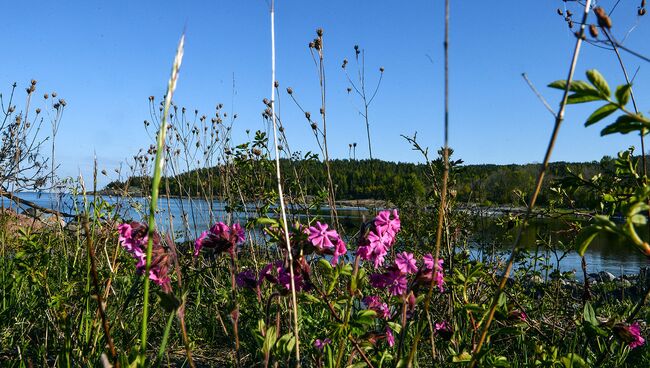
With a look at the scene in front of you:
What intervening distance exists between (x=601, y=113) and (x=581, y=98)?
0.15 feet

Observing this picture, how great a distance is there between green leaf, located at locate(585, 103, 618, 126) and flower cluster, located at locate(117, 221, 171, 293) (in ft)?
3.39

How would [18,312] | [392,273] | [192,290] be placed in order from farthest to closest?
[192,290] < [18,312] < [392,273]

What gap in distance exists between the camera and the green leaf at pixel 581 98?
869 mm

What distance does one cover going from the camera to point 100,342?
2113 millimetres

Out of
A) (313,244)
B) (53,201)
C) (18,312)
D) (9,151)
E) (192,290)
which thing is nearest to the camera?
(313,244)

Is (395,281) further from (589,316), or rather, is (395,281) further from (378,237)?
(589,316)

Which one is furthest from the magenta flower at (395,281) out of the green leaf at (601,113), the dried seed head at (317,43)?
the dried seed head at (317,43)

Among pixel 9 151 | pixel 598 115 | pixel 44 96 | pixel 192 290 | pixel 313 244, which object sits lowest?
pixel 192 290

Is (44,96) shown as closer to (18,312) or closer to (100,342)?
(18,312)

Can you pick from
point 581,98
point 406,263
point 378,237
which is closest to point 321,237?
point 378,237

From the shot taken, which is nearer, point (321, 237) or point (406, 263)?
point (321, 237)

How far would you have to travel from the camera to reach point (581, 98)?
35.0 inches

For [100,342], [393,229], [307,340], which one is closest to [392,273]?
[393,229]

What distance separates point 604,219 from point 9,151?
6421mm
